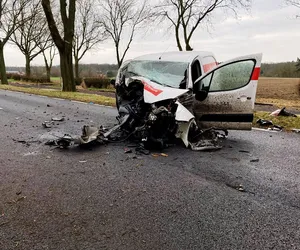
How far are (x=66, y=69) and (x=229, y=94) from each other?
13035 millimetres

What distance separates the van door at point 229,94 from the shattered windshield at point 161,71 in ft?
1.70

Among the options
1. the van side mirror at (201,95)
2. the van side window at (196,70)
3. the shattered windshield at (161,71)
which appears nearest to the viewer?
the van side mirror at (201,95)

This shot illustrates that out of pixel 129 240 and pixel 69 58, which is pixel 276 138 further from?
pixel 69 58

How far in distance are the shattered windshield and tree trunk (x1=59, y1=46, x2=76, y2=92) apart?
34.2ft

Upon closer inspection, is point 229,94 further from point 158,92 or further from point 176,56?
point 176,56

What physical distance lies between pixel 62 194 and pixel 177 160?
6.61ft

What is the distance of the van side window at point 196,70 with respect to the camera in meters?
6.29

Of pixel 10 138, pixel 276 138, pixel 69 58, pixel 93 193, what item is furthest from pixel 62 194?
pixel 69 58

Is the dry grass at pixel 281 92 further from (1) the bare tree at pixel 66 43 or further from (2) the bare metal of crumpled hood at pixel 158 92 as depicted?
(2) the bare metal of crumpled hood at pixel 158 92

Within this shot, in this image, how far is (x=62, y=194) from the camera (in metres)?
3.30

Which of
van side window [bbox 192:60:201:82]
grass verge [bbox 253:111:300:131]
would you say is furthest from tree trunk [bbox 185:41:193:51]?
van side window [bbox 192:60:201:82]

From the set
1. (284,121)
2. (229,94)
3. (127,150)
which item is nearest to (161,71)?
(229,94)

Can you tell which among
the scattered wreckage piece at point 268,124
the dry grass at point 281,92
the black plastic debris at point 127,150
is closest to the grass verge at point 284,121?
the scattered wreckage piece at point 268,124

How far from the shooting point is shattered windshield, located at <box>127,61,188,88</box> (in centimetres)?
604
